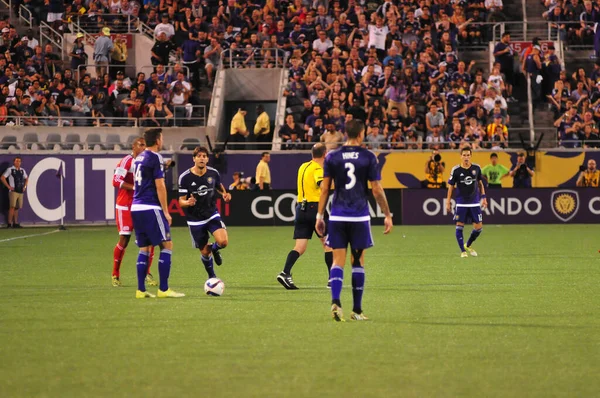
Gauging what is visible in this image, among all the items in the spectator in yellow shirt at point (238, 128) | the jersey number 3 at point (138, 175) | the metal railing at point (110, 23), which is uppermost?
the metal railing at point (110, 23)

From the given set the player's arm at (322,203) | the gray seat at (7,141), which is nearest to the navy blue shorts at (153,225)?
the player's arm at (322,203)

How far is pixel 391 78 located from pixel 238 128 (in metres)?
5.26

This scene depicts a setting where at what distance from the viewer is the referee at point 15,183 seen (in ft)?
103

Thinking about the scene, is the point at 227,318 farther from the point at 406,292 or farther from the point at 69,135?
the point at 69,135

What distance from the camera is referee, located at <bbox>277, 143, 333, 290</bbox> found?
14.6 meters

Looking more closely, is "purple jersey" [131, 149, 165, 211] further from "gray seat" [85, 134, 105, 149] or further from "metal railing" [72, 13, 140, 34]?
"metal railing" [72, 13, 140, 34]

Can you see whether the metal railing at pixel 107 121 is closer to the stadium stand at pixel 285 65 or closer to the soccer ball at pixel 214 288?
the stadium stand at pixel 285 65

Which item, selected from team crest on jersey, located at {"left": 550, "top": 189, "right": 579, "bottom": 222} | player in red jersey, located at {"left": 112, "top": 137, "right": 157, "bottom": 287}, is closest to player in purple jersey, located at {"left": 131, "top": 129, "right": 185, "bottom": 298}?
player in red jersey, located at {"left": 112, "top": 137, "right": 157, "bottom": 287}

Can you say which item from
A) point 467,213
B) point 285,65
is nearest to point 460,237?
point 467,213

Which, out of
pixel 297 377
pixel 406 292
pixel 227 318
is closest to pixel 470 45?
pixel 406 292

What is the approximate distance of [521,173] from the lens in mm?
32531

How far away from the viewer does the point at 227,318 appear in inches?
448

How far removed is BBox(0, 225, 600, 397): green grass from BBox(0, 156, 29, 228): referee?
12.6 metres

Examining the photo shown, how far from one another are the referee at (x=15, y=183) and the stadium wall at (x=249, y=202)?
37cm
